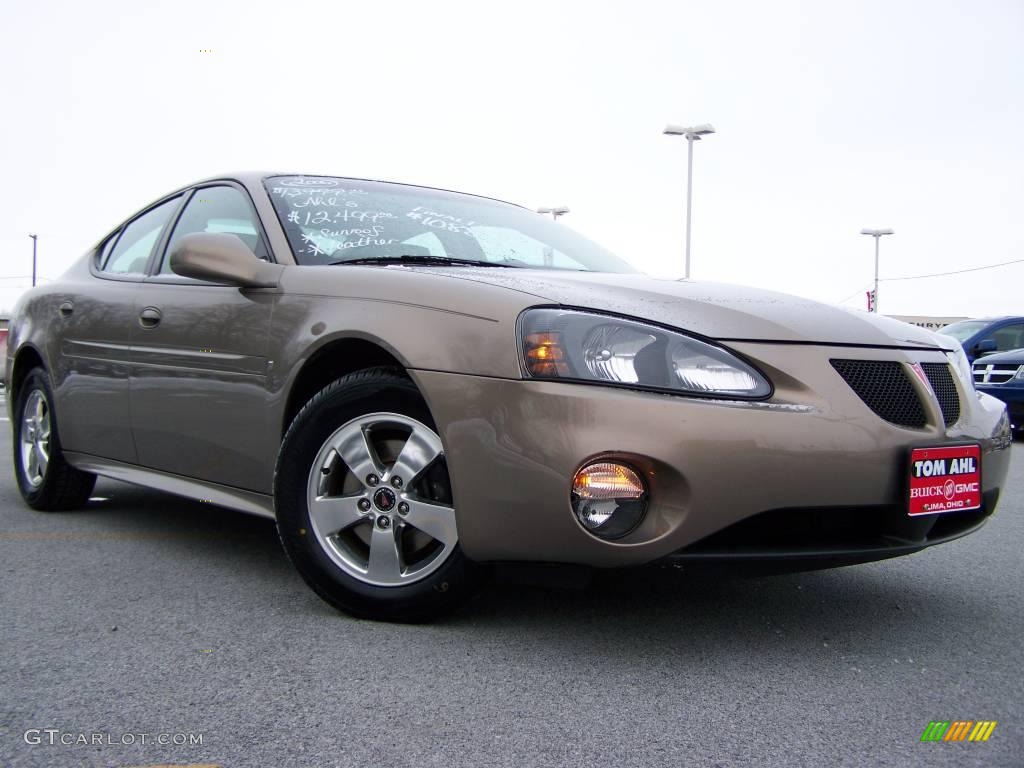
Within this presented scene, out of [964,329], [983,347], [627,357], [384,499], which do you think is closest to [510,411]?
[627,357]

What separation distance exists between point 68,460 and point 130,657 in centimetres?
229

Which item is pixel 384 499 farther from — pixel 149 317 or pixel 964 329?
pixel 964 329

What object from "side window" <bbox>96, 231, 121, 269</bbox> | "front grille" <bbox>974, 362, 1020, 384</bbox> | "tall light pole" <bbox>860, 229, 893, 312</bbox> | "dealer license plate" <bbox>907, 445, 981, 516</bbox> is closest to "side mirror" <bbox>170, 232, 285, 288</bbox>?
"side window" <bbox>96, 231, 121, 269</bbox>

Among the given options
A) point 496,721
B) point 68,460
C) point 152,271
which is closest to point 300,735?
point 496,721

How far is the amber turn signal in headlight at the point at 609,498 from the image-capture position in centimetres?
250

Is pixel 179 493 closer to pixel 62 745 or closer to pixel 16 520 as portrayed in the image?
pixel 16 520

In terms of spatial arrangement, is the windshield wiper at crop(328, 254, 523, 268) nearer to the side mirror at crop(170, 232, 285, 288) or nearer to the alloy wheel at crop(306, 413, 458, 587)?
the side mirror at crop(170, 232, 285, 288)

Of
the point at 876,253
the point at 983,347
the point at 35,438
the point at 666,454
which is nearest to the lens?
the point at 666,454

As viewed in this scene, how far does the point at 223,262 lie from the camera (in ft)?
10.9

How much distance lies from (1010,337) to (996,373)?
3.15 meters

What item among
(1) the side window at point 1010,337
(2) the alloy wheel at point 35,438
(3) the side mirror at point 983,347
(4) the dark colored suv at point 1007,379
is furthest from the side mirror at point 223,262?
(1) the side window at point 1010,337

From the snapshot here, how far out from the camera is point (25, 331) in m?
5.00

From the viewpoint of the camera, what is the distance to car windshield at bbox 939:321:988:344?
13883 mm

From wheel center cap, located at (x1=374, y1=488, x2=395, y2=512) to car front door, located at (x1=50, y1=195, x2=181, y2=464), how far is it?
1.58 m
